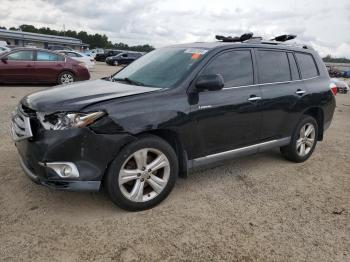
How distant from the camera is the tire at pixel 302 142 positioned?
207 inches

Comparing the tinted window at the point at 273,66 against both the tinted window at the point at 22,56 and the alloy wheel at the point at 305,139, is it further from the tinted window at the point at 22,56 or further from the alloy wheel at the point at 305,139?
the tinted window at the point at 22,56

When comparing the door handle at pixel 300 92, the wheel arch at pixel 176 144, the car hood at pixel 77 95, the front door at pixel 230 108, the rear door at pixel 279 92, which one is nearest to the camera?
the car hood at pixel 77 95

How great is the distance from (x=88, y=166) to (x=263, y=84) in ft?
8.36

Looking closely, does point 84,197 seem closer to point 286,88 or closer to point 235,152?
point 235,152

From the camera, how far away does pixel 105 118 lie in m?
3.23

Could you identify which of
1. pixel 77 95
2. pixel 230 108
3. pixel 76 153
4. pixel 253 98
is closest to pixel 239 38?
pixel 253 98

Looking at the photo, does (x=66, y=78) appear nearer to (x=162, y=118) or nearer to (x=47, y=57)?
(x=47, y=57)

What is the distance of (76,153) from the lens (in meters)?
3.18

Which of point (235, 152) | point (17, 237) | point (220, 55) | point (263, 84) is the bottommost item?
point (17, 237)

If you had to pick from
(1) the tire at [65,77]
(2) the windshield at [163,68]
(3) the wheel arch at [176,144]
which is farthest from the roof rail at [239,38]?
(1) the tire at [65,77]

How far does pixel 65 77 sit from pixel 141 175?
35.7ft

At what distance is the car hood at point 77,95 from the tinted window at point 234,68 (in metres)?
0.84

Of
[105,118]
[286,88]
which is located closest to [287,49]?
[286,88]

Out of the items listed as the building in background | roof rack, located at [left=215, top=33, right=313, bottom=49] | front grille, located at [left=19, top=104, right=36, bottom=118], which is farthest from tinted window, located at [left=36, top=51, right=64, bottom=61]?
the building in background
